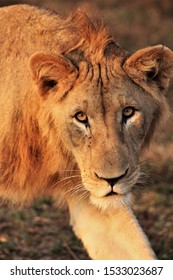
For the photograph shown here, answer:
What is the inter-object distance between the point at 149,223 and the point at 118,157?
256 centimetres

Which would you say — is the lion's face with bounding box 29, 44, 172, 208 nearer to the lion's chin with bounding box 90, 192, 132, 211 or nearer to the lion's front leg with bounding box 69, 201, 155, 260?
the lion's chin with bounding box 90, 192, 132, 211

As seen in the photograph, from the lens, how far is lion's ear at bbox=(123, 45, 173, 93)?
499 cm

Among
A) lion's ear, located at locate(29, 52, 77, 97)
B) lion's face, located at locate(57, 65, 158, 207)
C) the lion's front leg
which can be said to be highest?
lion's ear, located at locate(29, 52, 77, 97)

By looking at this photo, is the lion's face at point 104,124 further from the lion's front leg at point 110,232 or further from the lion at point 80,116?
the lion's front leg at point 110,232

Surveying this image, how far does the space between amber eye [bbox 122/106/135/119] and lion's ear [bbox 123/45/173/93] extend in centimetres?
21

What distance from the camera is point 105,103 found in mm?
4816

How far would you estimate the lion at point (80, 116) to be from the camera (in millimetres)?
4805

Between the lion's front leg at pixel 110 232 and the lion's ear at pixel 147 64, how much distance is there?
2.68 feet

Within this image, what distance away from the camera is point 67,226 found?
7137 mm

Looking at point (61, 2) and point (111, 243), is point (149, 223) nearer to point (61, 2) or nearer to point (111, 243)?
point (111, 243)

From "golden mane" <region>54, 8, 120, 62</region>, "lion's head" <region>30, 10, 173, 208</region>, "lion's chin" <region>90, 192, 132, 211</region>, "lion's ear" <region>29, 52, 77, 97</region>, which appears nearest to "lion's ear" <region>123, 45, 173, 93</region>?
"lion's head" <region>30, 10, 173, 208</region>

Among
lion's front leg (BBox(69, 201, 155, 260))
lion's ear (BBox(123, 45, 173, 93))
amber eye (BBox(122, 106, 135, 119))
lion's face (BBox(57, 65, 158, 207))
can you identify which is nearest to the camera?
lion's face (BBox(57, 65, 158, 207))

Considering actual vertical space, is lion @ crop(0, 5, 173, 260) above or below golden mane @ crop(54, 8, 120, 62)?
below
